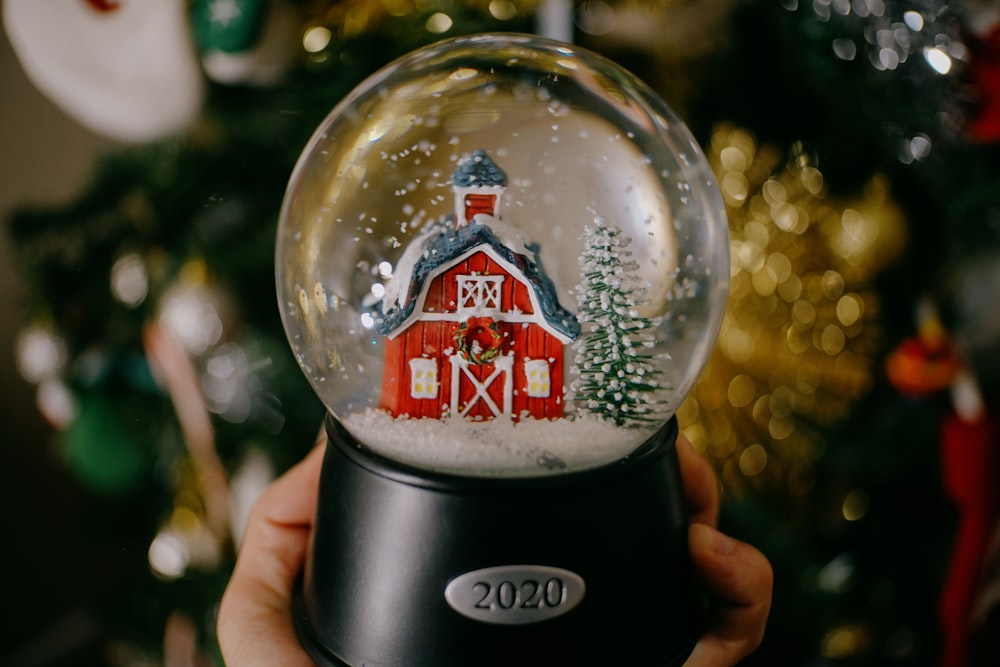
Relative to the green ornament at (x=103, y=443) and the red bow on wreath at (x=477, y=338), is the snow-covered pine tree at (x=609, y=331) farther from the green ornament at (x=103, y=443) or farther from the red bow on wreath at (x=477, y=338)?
the green ornament at (x=103, y=443)

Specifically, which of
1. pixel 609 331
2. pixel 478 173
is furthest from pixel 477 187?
pixel 609 331

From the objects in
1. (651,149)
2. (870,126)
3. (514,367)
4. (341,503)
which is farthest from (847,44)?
(341,503)

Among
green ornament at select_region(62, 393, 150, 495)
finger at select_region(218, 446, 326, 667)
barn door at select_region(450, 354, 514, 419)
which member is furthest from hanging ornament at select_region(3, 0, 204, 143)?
barn door at select_region(450, 354, 514, 419)

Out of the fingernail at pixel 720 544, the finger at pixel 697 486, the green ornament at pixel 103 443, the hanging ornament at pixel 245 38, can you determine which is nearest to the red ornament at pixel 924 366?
the finger at pixel 697 486

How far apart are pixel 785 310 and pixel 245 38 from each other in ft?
2.26

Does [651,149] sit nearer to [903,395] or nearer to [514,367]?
[514,367]

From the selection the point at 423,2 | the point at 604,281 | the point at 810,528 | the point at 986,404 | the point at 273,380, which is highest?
the point at 423,2

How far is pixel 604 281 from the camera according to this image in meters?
Result: 0.50

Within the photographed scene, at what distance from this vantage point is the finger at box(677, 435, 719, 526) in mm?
672

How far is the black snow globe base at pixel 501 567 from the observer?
0.47 meters

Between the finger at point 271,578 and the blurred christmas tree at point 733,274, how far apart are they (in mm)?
272

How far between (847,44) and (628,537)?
54cm

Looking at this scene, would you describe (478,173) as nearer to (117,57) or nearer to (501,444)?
(501,444)

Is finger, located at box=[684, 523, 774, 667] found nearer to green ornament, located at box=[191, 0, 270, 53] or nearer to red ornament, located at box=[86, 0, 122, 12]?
green ornament, located at box=[191, 0, 270, 53]
